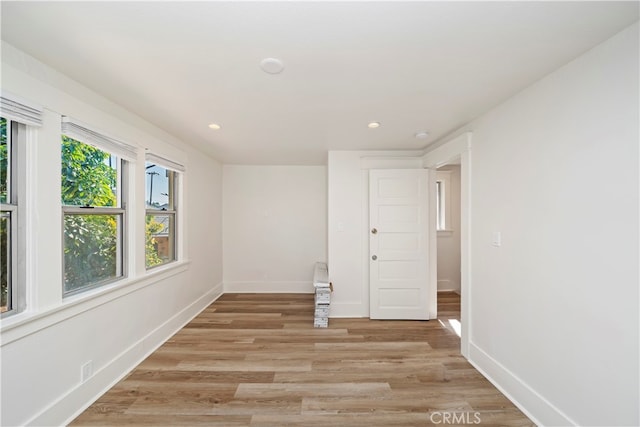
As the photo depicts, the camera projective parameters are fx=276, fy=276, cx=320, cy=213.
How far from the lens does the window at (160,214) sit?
2.91m

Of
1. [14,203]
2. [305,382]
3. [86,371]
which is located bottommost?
[305,382]

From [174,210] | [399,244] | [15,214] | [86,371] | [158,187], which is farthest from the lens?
[399,244]

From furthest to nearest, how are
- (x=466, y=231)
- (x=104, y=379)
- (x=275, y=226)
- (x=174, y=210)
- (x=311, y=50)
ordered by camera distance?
(x=275, y=226), (x=174, y=210), (x=466, y=231), (x=104, y=379), (x=311, y=50)

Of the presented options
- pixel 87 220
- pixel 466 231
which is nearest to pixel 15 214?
pixel 87 220

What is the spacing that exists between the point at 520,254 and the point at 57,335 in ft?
10.5

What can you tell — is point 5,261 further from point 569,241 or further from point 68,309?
point 569,241

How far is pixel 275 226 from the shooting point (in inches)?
199

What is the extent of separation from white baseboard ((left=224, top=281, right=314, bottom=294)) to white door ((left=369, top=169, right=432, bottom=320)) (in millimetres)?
1647

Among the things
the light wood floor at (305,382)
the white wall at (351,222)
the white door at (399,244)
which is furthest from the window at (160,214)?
the white door at (399,244)

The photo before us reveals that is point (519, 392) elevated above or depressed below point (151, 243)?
below

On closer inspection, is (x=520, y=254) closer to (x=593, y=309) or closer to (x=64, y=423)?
(x=593, y=309)

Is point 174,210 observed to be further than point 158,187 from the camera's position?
Yes

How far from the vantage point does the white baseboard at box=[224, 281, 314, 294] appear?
499 centimetres

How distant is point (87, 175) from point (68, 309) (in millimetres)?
983
